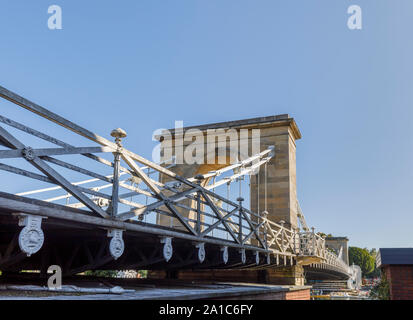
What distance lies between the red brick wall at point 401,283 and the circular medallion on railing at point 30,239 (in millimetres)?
7351

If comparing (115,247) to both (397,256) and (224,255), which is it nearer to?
(224,255)

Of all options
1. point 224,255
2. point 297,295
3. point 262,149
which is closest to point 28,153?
point 224,255

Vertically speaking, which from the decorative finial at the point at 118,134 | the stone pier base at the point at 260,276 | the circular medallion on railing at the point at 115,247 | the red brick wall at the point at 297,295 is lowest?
the red brick wall at the point at 297,295

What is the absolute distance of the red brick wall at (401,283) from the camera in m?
8.45

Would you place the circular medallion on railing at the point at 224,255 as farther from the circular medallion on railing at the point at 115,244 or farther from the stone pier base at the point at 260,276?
the stone pier base at the point at 260,276

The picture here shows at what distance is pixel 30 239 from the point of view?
4352 mm

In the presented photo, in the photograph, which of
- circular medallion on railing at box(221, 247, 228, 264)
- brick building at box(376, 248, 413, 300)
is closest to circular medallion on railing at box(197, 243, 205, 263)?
circular medallion on railing at box(221, 247, 228, 264)

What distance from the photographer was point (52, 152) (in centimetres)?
488

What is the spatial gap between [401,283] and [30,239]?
765 centimetres

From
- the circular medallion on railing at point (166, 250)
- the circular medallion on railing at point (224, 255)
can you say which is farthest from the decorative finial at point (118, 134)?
the circular medallion on railing at point (224, 255)
